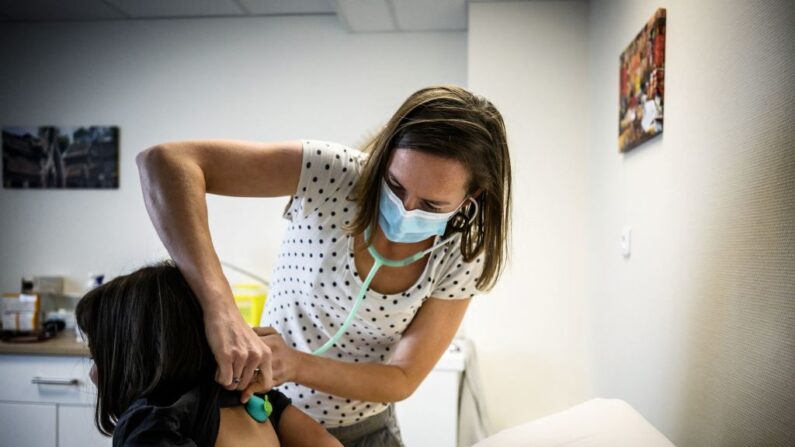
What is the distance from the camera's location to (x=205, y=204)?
36.4 inches

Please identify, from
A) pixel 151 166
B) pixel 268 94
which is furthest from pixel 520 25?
pixel 151 166

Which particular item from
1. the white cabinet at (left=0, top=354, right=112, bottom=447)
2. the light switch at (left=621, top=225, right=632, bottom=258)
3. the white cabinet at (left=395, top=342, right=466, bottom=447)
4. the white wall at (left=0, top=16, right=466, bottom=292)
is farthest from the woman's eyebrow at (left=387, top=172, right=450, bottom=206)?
the white cabinet at (left=0, top=354, right=112, bottom=447)

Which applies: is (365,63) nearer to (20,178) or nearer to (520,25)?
(520,25)

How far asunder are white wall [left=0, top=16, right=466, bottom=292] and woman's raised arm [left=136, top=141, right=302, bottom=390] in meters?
1.98

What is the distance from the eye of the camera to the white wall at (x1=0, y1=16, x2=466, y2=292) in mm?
2969

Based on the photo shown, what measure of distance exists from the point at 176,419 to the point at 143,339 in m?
0.17

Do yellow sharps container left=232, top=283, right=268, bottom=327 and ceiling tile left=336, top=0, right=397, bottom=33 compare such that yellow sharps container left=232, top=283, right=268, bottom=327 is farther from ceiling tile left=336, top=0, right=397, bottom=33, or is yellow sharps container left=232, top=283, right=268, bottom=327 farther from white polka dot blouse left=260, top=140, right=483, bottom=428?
white polka dot blouse left=260, top=140, right=483, bottom=428

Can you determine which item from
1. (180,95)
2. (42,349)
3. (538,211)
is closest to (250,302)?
(42,349)

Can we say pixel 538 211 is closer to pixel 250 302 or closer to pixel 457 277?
pixel 250 302

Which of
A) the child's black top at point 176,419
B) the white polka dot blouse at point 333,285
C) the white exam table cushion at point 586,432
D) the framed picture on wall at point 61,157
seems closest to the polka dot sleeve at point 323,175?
the white polka dot blouse at point 333,285

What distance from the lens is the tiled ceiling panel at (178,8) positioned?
9.30 feet

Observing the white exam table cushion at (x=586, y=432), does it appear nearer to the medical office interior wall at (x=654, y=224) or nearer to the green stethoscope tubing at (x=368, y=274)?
the medical office interior wall at (x=654, y=224)

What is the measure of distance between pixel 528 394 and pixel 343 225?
6.12ft

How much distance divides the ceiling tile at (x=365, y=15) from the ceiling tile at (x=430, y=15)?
0.16 ft
